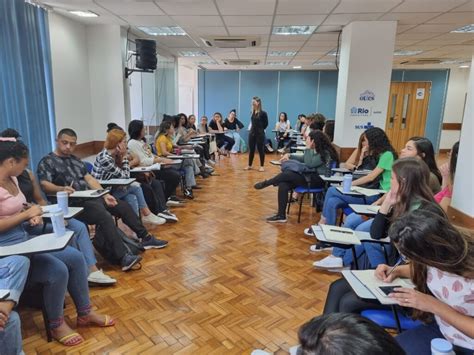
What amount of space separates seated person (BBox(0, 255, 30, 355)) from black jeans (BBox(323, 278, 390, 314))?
1.62 metres

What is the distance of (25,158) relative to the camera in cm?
229

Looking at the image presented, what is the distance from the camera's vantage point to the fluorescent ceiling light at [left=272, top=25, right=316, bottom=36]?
5.43m

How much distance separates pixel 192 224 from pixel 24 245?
2.48 metres

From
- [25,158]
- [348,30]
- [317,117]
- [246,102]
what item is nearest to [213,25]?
[348,30]

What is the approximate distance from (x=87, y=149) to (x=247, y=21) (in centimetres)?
327

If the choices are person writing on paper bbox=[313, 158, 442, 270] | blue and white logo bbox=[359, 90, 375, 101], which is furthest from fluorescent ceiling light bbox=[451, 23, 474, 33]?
person writing on paper bbox=[313, 158, 442, 270]

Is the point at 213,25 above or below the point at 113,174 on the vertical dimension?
above

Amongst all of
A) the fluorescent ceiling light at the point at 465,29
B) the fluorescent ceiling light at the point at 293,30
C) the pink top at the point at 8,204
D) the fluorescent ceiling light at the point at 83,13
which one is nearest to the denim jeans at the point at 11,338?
the pink top at the point at 8,204

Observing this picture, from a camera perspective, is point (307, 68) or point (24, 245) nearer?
point (24, 245)

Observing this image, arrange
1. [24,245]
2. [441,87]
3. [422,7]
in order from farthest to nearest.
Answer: [441,87] → [422,7] → [24,245]

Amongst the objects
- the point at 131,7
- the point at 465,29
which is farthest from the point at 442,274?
the point at 465,29

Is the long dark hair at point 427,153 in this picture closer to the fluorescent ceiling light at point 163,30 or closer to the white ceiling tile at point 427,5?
the white ceiling tile at point 427,5

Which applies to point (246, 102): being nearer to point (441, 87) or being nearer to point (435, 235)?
point (441, 87)

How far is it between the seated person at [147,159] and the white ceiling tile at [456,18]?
13.9 feet
